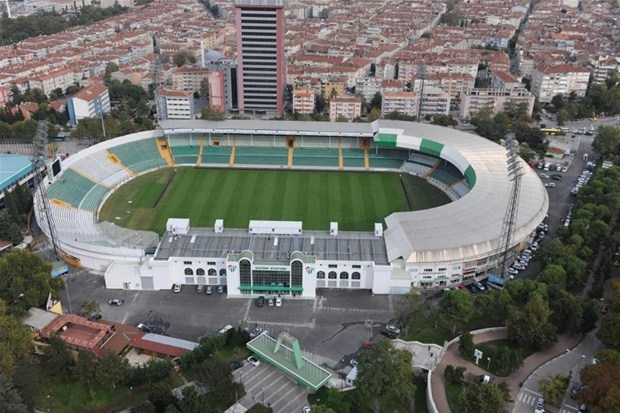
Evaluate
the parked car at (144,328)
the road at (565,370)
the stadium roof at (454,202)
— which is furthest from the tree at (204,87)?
the road at (565,370)

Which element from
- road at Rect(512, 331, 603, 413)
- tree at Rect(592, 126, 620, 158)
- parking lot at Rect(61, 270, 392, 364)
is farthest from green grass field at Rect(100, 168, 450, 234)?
tree at Rect(592, 126, 620, 158)

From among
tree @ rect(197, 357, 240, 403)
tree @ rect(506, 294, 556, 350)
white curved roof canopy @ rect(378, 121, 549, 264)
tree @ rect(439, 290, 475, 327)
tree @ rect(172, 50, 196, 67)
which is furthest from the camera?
tree @ rect(172, 50, 196, 67)

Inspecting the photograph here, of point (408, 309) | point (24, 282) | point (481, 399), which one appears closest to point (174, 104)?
point (24, 282)

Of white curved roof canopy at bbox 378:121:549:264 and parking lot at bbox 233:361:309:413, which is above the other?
white curved roof canopy at bbox 378:121:549:264

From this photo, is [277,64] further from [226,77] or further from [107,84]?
[107,84]

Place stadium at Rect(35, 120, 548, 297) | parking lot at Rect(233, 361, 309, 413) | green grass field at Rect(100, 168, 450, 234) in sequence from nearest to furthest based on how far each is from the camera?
1. parking lot at Rect(233, 361, 309, 413)
2. stadium at Rect(35, 120, 548, 297)
3. green grass field at Rect(100, 168, 450, 234)

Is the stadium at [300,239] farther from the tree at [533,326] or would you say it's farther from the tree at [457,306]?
the tree at [533,326]

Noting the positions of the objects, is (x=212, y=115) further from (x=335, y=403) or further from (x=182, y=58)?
(x=335, y=403)

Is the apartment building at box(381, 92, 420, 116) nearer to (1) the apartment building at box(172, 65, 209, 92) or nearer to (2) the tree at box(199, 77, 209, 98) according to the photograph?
(2) the tree at box(199, 77, 209, 98)
